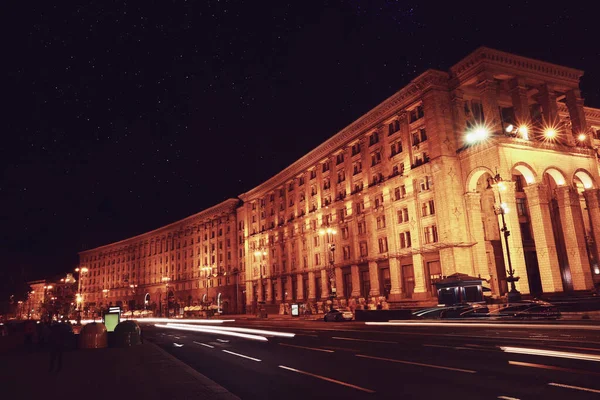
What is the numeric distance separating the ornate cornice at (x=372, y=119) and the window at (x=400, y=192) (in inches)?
368

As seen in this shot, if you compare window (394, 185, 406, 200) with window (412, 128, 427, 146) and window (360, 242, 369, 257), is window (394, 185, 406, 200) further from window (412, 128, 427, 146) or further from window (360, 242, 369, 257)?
window (360, 242, 369, 257)

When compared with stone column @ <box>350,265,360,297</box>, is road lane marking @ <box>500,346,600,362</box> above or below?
below

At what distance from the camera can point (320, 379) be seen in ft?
34.4

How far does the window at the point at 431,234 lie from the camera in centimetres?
4831

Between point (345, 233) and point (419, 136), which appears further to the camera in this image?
point (345, 233)

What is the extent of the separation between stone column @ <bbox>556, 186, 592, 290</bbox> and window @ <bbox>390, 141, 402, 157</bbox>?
1749 cm

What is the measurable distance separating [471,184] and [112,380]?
43.2 meters

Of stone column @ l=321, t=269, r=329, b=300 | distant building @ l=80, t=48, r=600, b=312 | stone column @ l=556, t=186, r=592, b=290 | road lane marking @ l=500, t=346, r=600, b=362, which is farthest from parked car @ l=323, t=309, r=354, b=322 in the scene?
road lane marking @ l=500, t=346, r=600, b=362

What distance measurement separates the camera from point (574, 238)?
43625 mm

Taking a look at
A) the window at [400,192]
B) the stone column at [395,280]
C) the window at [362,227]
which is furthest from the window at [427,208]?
the window at [362,227]

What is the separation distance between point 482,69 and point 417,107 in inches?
331

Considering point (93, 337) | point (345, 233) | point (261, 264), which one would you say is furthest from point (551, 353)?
point (261, 264)

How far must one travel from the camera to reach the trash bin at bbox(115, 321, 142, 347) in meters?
21.2

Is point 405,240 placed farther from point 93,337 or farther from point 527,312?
point 93,337
